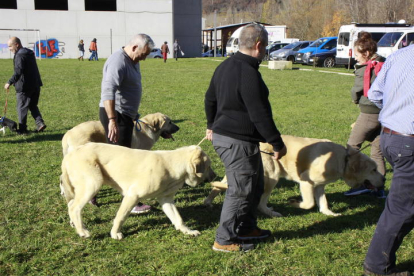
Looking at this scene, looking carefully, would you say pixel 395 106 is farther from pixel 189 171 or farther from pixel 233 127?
pixel 189 171

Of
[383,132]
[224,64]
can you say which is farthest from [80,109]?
[383,132]

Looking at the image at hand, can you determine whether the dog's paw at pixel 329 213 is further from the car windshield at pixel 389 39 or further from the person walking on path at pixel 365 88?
the car windshield at pixel 389 39

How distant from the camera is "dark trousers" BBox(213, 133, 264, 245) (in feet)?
11.5

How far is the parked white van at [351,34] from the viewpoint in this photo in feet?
82.8

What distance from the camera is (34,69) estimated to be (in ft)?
28.7

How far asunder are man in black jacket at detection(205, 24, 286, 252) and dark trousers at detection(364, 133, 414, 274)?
0.89 m

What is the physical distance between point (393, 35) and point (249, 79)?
24.4 meters

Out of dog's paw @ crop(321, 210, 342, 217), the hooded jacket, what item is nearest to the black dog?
the hooded jacket

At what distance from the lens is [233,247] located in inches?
152

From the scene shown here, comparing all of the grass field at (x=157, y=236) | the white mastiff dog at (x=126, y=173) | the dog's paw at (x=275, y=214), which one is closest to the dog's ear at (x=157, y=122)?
the grass field at (x=157, y=236)

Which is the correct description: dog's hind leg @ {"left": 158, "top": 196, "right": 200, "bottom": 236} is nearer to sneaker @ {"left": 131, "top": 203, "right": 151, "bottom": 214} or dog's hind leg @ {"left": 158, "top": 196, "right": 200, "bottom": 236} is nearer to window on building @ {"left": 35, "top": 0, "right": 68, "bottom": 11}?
sneaker @ {"left": 131, "top": 203, "right": 151, "bottom": 214}

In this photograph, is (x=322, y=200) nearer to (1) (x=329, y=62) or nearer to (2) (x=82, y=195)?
(2) (x=82, y=195)

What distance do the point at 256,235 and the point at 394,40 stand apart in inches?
926

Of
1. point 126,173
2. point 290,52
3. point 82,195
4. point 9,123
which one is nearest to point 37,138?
point 9,123
